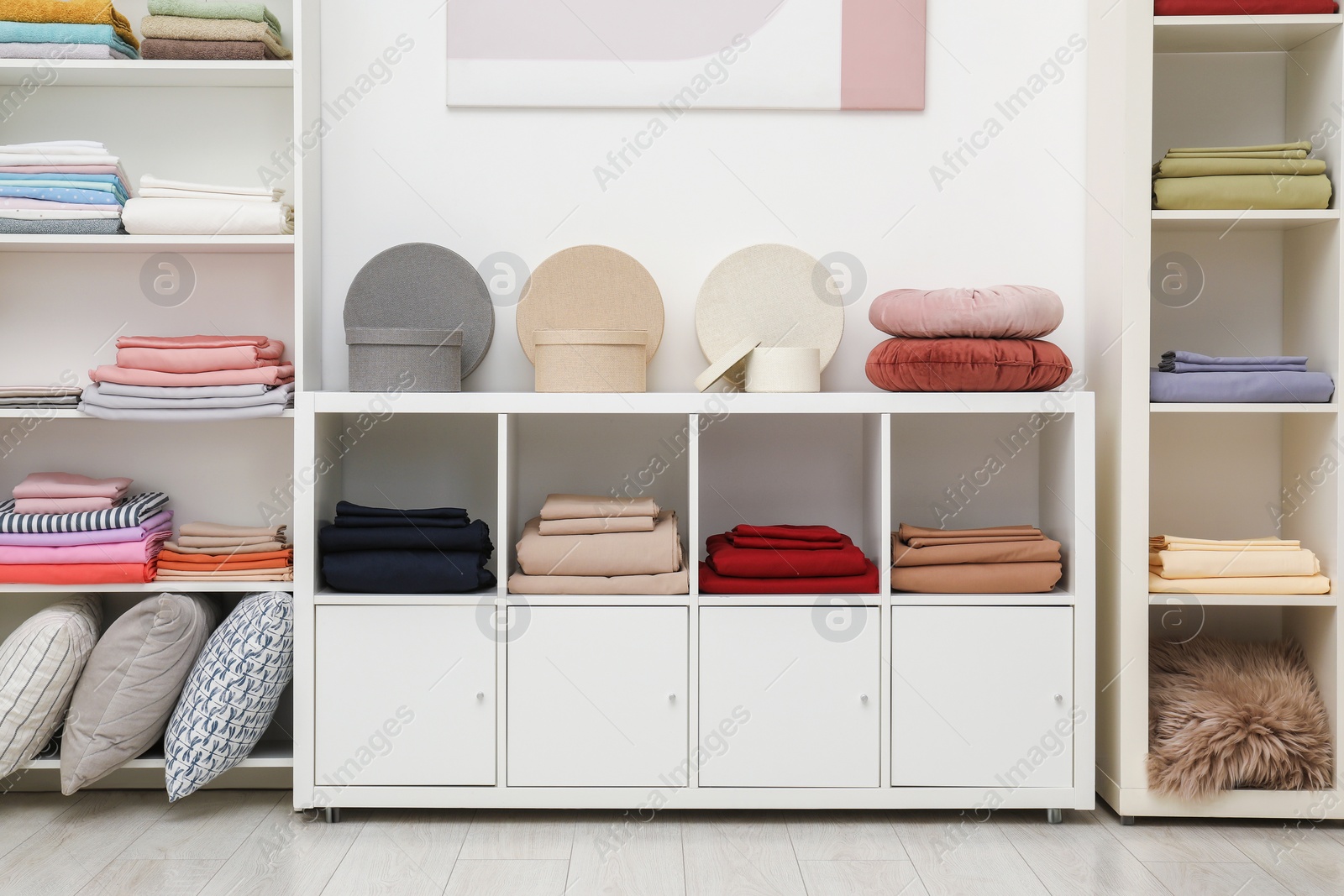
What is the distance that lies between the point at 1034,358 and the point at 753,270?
70 centimetres

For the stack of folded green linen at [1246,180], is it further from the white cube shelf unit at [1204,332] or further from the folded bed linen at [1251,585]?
the folded bed linen at [1251,585]

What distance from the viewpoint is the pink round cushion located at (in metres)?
2.05

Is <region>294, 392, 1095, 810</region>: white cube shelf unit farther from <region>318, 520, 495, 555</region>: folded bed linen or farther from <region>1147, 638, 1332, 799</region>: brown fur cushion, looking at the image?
<region>1147, 638, 1332, 799</region>: brown fur cushion

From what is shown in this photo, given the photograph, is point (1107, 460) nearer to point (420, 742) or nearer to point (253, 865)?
point (420, 742)

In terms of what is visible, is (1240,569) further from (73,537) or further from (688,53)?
(73,537)

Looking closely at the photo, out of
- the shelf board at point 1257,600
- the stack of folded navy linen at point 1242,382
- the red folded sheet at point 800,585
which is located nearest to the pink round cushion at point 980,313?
the stack of folded navy linen at point 1242,382

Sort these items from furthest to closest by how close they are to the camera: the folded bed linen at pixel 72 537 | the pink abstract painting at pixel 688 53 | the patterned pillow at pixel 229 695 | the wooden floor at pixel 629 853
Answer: the pink abstract painting at pixel 688 53, the folded bed linen at pixel 72 537, the patterned pillow at pixel 229 695, the wooden floor at pixel 629 853

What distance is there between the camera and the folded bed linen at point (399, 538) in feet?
6.83

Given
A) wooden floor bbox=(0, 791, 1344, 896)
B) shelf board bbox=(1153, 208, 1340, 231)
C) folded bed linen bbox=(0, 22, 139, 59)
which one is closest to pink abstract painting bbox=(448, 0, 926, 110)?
shelf board bbox=(1153, 208, 1340, 231)

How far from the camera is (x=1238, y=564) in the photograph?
2117 millimetres

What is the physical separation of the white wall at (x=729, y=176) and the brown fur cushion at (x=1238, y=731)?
2.74 ft

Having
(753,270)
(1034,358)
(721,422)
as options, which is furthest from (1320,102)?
(721,422)

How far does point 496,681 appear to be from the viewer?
81.3 inches

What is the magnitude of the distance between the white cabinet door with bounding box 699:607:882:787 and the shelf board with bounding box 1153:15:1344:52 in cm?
147
